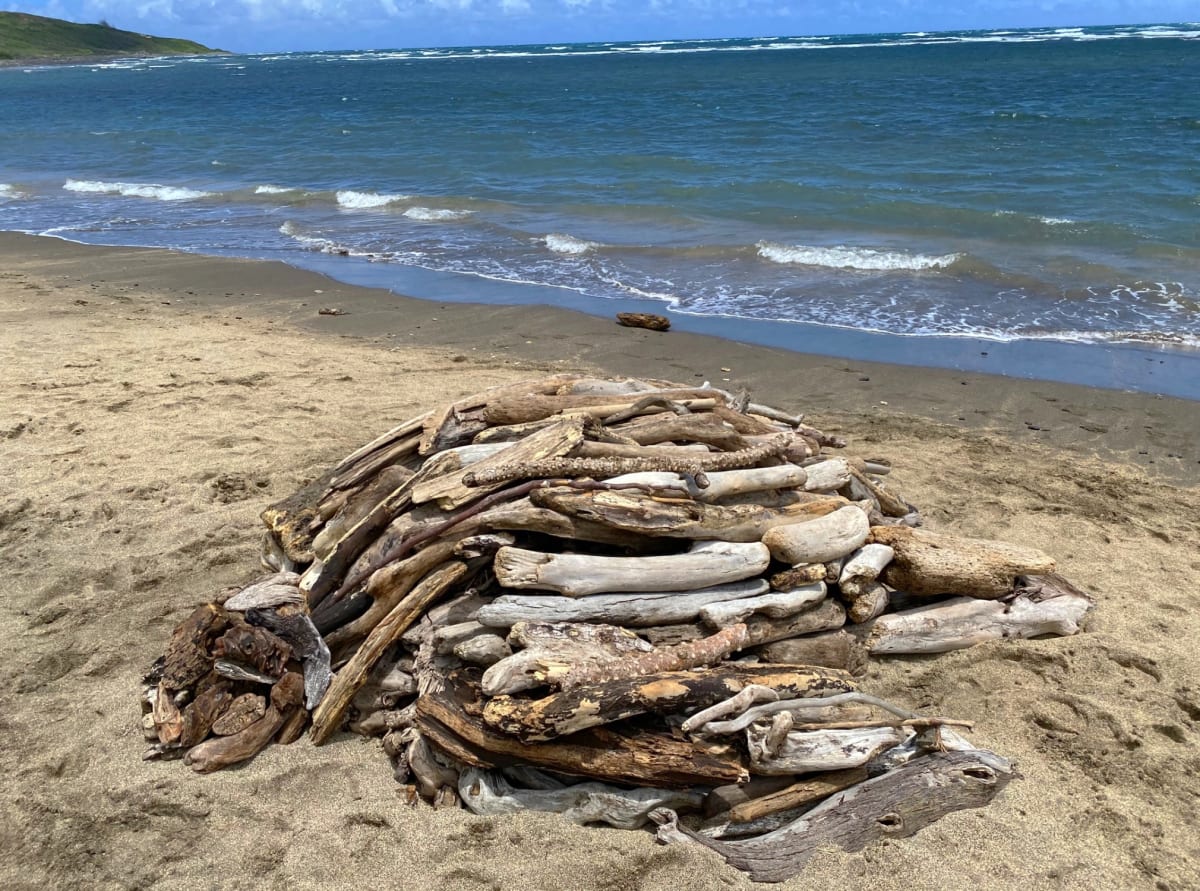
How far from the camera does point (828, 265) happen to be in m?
13.4

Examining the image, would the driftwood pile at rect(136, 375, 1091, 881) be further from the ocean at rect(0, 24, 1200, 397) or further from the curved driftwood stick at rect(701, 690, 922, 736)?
the ocean at rect(0, 24, 1200, 397)

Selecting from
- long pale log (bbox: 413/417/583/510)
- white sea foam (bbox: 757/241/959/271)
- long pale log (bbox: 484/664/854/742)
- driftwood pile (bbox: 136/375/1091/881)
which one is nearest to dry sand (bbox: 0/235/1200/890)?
driftwood pile (bbox: 136/375/1091/881)

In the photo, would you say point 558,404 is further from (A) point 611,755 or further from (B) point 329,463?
(B) point 329,463

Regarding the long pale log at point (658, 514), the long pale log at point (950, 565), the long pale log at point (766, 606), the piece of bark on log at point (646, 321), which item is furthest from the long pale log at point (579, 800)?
the piece of bark on log at point (646, 321)

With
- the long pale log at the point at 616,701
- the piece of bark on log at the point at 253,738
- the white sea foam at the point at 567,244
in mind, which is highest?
the long pale log at the point at 616,701

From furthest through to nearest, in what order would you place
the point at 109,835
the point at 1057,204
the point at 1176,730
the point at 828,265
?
the point at 1057,204
the point at 828,265
the point at 1176,730
the point at 109,835

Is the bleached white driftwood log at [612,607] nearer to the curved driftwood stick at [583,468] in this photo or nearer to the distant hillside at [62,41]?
the curved driftwood stick at [583,468]

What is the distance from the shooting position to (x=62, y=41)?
129m

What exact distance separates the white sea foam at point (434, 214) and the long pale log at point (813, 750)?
Answer: 15.8 metres

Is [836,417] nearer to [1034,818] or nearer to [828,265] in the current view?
[1034,818]

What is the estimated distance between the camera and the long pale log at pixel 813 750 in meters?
3.45

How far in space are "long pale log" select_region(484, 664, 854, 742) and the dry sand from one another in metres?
0.41

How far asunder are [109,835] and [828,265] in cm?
1196

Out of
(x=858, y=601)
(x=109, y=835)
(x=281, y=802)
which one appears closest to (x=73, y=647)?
(x=109, y=835)
